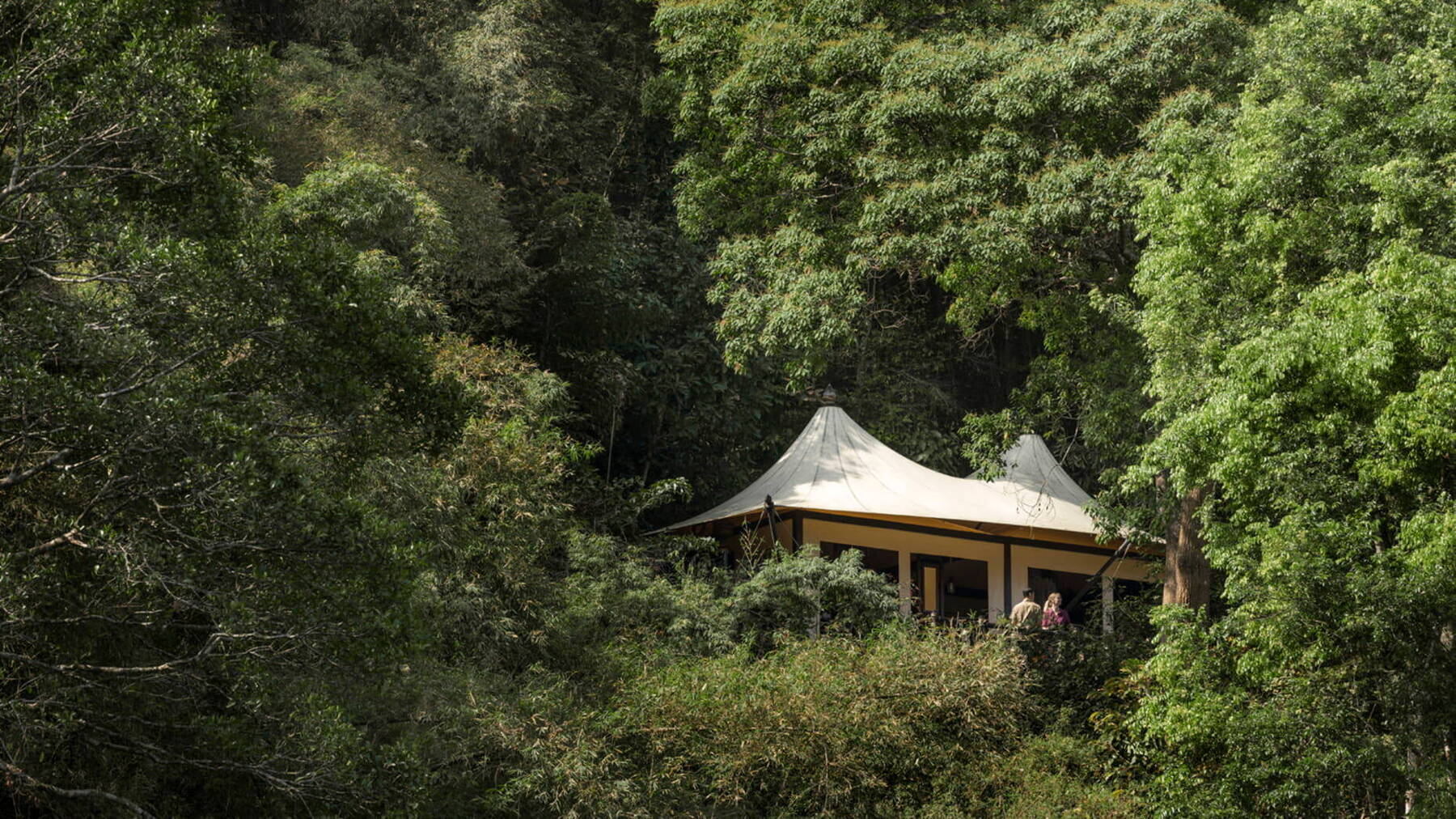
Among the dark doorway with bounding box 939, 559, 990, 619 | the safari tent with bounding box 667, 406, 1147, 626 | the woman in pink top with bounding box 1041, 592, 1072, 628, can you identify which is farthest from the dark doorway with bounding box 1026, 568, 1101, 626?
the woman in pink top with bounding box 1041, 592, 1072, 628

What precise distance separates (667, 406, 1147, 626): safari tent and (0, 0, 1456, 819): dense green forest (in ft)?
3.53

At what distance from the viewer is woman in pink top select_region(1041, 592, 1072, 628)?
41.0 ft

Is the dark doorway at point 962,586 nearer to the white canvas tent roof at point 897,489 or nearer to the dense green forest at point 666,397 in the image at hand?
the white canvas tent roof at point 897,489

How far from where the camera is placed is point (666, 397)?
16656 millimetres

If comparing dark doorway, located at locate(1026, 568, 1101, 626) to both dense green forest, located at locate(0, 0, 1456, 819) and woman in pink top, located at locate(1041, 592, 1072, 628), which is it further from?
dense green forest, located at locate(0, 0, 1456, 819)

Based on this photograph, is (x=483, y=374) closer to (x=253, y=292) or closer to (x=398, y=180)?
(x=398, y=180)

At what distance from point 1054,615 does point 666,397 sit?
5964 millimetres

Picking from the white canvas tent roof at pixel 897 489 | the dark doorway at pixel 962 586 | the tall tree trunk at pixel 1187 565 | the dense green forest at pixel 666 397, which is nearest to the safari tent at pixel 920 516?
the white canvas tent roof at pixel 897 489

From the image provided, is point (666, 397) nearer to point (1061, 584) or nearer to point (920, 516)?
point (920, 516)

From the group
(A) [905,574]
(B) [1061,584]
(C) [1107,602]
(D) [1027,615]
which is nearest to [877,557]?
(A) [905,574]

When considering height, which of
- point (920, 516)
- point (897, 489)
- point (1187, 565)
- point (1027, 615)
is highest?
point (897, 489)

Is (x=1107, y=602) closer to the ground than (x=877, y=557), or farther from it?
closer to the ground

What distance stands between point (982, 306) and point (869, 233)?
1373 mm

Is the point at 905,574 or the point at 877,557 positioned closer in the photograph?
the point at 905,574
